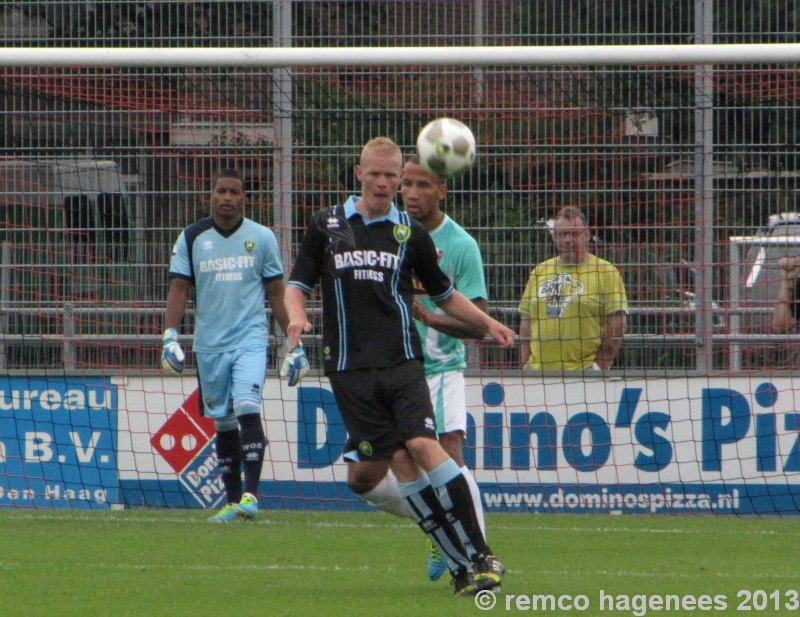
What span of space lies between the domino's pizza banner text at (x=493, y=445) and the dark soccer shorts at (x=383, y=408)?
4.28 m

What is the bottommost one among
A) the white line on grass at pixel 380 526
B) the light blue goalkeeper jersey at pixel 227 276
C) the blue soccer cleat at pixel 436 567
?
the white line on grass at pixel 380 526

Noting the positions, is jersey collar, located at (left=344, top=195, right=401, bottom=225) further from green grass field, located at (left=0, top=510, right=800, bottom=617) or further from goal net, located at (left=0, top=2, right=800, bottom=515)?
goal net, located at (left=0, top=2, right=800, bottom=515)

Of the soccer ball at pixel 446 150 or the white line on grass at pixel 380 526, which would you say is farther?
the white line on grass at pixel 380 526

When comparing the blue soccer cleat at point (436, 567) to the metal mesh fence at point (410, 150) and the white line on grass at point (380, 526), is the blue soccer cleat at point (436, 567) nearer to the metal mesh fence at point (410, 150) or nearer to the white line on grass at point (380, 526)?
the white line on grass at point (380, 526)

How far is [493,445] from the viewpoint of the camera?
10.0 m

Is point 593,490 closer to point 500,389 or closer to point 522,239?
point 500,389

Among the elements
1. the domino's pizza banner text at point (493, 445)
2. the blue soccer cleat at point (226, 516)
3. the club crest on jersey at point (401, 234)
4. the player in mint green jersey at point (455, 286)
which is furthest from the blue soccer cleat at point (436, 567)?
the domino's pizza banner text at point (493, 445)

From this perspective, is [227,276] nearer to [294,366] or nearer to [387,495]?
[294,366]

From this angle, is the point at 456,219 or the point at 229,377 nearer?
the point at 229,377

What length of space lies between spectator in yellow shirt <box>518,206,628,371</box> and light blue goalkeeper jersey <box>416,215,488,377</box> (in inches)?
120

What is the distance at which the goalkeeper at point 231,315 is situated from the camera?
8.64 metres

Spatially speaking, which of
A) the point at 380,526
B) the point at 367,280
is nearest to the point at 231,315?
the point at 380,526

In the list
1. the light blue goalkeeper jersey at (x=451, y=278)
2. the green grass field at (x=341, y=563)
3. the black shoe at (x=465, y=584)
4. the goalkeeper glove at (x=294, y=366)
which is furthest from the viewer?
the light blue goalkeeper jersey at (x=451, y=278)

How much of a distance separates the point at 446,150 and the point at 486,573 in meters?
2.05
